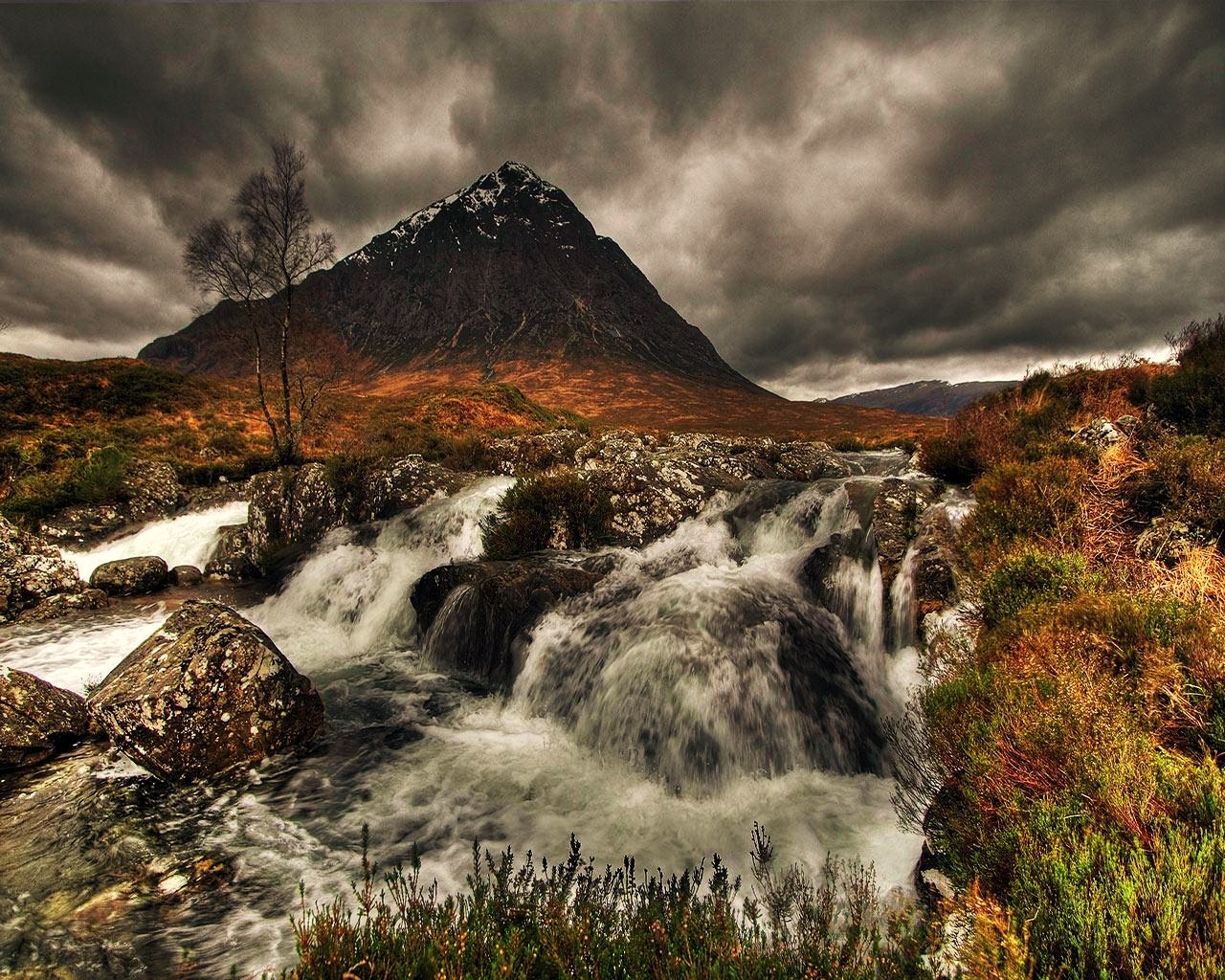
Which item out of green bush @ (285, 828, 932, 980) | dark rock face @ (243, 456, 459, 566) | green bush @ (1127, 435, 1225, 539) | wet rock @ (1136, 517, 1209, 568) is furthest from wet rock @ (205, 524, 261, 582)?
green bush @ (1127, 435, 1225, 539)

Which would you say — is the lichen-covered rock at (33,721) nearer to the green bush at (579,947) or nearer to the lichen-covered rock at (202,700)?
the lichen-covered rock at (202,700)

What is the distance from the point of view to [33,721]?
18.4ft

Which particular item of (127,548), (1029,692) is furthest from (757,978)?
(127,548)

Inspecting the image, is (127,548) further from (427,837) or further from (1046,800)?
(1046,800)

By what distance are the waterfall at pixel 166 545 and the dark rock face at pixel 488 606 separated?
32.5 feet

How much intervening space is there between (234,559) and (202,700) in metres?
10.5

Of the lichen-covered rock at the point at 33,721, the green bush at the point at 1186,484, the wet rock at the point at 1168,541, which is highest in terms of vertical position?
the green bush at the point at 1186,484

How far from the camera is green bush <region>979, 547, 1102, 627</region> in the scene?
17.5ft

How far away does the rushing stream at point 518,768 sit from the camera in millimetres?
4090

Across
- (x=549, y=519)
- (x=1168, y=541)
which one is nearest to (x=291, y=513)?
(x=549, y=519)

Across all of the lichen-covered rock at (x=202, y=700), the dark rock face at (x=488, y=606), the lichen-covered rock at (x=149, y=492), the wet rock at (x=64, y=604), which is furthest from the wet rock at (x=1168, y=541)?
the lichen-covered rock at (x=149, y=492)

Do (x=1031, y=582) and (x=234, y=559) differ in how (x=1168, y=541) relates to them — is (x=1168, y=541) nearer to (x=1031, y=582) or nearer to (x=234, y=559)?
(x=1031, y=582)

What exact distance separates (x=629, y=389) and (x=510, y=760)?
122517mm

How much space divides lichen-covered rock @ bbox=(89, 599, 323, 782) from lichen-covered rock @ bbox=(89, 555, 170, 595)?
25.9ft
